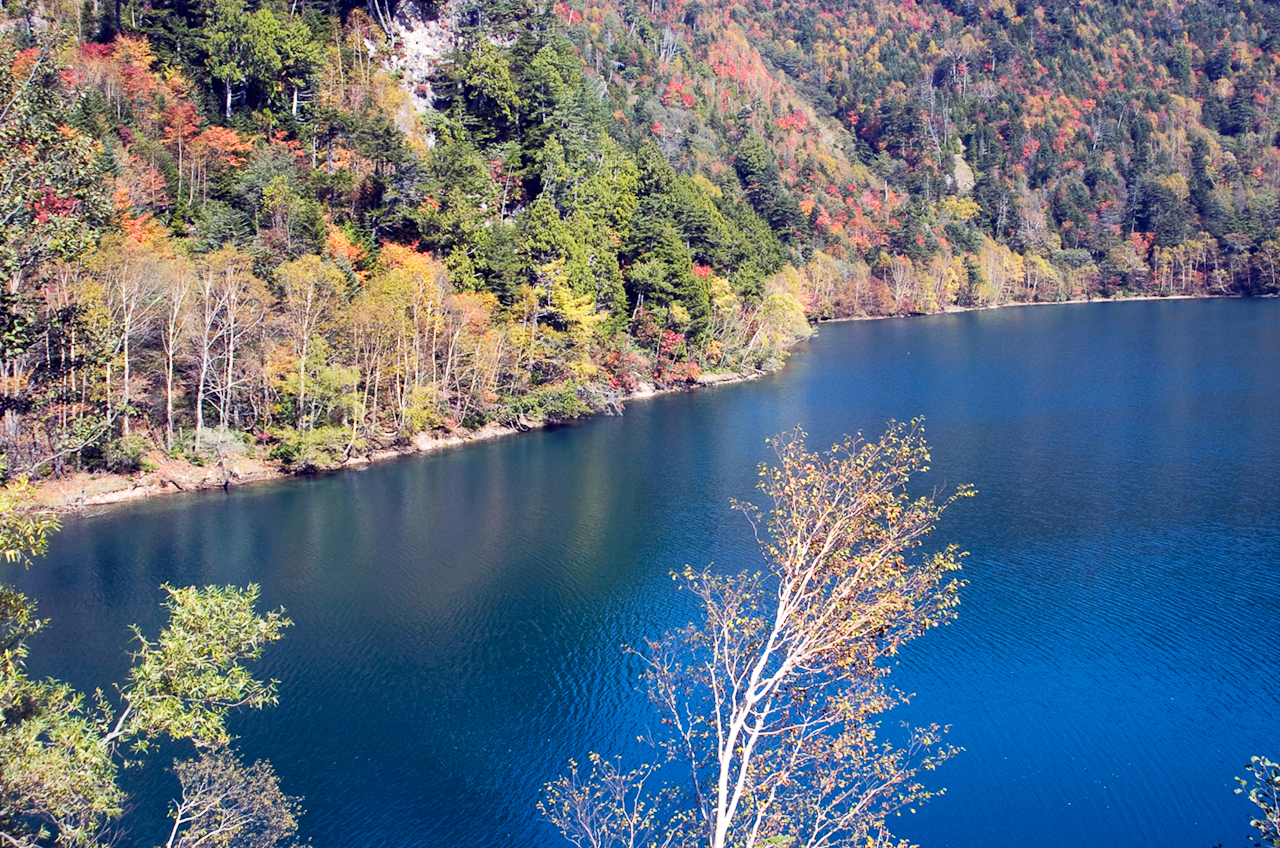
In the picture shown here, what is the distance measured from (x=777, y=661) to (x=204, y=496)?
35.7 metres

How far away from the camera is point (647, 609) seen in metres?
32.9

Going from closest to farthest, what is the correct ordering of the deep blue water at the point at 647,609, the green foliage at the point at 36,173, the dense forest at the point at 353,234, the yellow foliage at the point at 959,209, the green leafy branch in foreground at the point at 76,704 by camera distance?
the green leafy branch in foreground at the point at 76,704
the green foliage at the point at 36,173
the deep blue water at the point at 647,609
the dense forest at the point at 353,234
the yellow foliage at the point at 959,209

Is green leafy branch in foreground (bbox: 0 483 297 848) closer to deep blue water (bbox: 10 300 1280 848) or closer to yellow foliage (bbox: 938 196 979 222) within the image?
deep blue water (bbox: 10 300 1280 848)

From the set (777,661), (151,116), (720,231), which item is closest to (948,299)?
(720,231)

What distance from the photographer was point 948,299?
475ft

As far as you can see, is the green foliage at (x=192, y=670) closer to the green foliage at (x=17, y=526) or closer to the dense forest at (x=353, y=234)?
the green foliage at (x=17, y=526)

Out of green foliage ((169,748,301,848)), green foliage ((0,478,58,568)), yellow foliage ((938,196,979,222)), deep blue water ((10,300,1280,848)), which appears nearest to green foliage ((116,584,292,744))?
green foliage ((0,478,58,568))

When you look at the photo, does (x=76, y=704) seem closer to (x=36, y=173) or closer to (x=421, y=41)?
(x=36, y=173)

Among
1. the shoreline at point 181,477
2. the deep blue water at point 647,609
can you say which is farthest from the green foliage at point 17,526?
the shoreline at point 181,477

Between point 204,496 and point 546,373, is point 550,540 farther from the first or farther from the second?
point 546,373

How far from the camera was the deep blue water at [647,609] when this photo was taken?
22.4m

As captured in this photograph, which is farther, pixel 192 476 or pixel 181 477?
pixel 192 476

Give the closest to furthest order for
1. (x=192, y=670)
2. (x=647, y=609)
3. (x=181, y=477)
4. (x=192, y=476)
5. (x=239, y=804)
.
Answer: (x=192, y=670), (x=239, y=804), (x=647, y=609), (x=181, y=477), (x=192, y=476)

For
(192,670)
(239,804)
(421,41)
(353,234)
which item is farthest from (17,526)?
(421,41)
